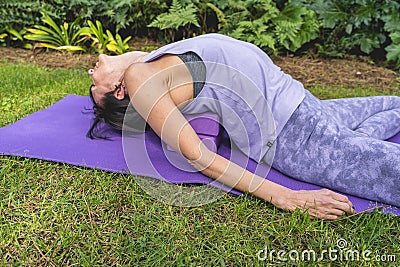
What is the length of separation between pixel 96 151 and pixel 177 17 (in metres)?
3.10

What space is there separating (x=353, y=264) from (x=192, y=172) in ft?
2.95

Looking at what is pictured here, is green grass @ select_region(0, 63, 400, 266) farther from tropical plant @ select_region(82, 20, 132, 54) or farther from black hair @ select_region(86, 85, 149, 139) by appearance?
tropical plant @ select_region(82, 20, 132, 54)

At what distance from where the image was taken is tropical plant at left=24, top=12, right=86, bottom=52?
5.27 metres

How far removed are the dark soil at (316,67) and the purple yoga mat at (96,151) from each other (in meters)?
1.81

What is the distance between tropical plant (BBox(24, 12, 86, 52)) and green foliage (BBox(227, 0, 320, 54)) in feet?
6.10

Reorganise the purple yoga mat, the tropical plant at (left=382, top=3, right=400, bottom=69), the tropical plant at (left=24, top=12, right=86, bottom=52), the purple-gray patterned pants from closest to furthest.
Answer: the purple-gray patterned pants < the purple yoga mat < the tropical plant at (left=382, top=3, right=400, bottom=69) < the tropical plant at (left=24, top=12, right=86, bottom=52)

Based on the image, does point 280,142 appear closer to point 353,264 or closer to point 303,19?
point 353,264

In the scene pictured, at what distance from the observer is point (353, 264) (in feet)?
5.56

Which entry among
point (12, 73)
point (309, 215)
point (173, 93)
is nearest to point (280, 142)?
point (309, 215)

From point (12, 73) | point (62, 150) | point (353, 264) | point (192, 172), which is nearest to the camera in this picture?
point (353, 264)

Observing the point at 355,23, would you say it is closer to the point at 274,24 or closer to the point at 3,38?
the point at 274,24

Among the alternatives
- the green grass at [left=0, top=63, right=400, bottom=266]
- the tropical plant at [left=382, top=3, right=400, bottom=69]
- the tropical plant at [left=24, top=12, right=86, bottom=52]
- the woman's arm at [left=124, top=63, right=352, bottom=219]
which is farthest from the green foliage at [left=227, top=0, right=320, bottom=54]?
the green grass at [left=0, top=63, right=400, bottom=266]

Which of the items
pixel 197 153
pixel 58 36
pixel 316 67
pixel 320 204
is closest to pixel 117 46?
pixel 58 36

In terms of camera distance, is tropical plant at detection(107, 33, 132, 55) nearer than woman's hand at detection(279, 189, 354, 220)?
No
